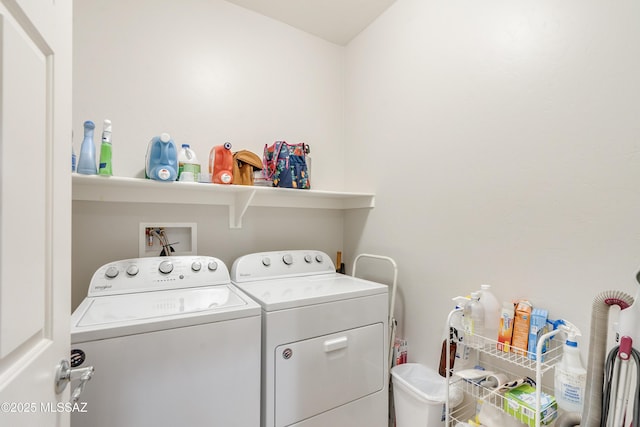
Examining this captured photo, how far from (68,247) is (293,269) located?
1282 millimetres

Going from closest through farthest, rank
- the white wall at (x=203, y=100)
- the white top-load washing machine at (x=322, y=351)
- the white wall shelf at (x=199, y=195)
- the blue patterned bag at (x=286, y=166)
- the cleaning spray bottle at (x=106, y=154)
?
the white top-load washing machine at (x=322, y=351)
the cleaning spray bottle at (x=106, y=154)
the white wall shelf at (x=199, y=195)
the white wall at (x=203, y=100)
the blue patterned bag at (x=286, y=166)

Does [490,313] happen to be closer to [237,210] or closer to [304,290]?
[304,290]

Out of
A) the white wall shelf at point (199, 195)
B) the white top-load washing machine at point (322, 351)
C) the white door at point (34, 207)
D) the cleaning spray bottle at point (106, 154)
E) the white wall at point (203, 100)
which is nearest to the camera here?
the white door at point (34, 207)

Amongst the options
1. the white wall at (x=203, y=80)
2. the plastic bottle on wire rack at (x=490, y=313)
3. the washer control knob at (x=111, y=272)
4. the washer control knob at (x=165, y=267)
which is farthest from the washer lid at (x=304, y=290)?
the white wall at (x=203, y=80)

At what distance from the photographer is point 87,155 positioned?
4.44ft

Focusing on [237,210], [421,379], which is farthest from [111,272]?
[421,379]

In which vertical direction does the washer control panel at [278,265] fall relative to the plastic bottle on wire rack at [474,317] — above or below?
above

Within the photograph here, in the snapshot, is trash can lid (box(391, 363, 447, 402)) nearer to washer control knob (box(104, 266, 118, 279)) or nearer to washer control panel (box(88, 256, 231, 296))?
washer control panel (box(88, 256, 231, 296))

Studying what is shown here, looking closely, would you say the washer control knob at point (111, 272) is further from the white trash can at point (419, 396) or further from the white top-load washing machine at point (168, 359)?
the white trash can at point (419, 396)

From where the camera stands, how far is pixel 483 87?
1.45m

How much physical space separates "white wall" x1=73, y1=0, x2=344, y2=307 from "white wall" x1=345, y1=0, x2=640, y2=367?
428 mm

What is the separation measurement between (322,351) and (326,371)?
101 mm

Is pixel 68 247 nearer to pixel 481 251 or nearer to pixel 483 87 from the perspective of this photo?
pixel 481 251

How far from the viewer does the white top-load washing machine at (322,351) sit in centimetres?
126
